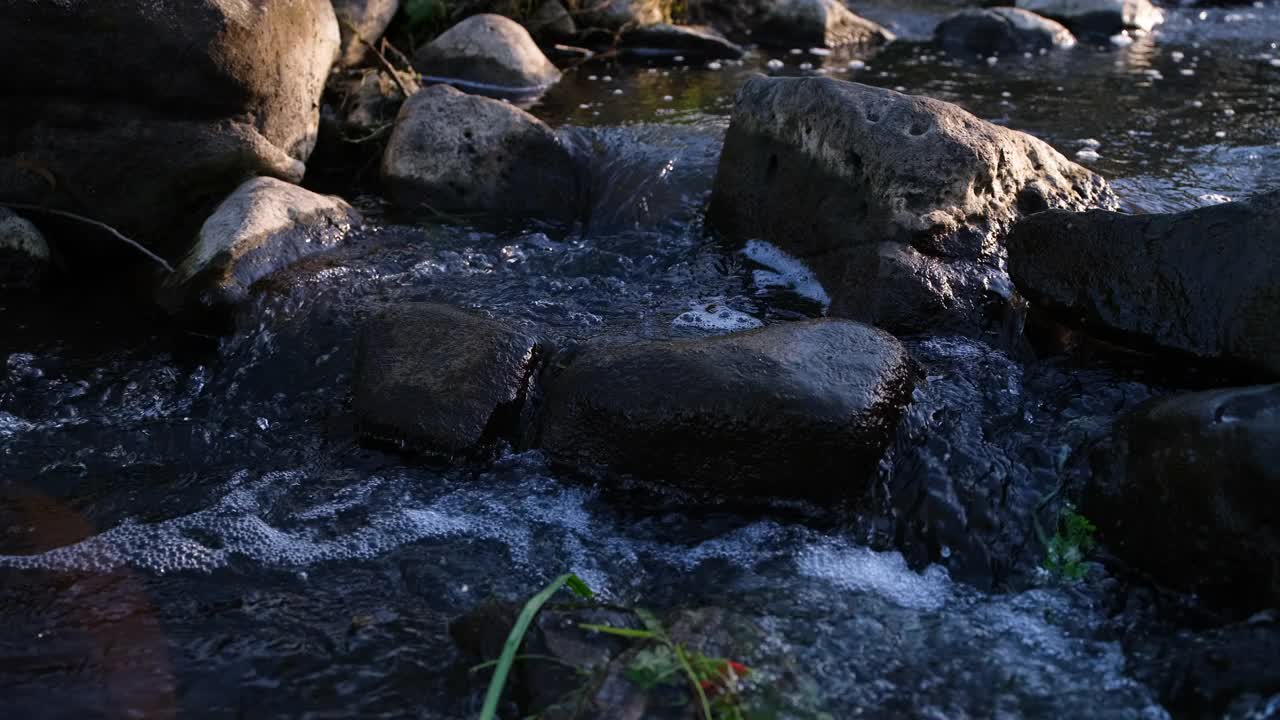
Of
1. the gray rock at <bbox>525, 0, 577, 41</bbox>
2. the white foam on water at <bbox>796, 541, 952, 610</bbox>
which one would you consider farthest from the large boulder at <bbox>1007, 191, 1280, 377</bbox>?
the gray rock at <bbox>525, 0, 577, 41</bbox>

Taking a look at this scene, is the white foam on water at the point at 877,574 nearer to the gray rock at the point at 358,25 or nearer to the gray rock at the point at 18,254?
the gray rock at the point at 18,254

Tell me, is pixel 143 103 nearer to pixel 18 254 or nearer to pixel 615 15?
pixel 18 254

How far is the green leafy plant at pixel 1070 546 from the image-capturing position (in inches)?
133

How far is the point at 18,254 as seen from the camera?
5.77m

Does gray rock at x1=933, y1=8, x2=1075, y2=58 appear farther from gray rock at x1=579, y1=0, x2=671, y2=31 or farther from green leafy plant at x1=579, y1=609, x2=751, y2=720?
green leafy plant at x1=579, y1=609, x2=751, y2=720

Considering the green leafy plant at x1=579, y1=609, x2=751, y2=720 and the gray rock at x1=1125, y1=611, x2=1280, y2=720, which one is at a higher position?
the green leafy plant at x1=579, y1=609, x2=751, y2=720

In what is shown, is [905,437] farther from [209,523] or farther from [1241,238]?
[209,523]

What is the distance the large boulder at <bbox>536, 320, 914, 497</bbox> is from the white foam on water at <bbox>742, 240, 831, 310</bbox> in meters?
1.31

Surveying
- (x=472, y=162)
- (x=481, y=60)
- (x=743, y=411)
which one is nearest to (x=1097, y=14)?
(x=481, y=60)

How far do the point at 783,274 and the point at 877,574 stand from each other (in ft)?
8.00

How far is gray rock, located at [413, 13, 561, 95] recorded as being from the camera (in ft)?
31.0

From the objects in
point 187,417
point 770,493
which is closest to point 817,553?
point 770,493

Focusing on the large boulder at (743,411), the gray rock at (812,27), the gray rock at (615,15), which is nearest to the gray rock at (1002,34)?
the gray rock at (812,27)

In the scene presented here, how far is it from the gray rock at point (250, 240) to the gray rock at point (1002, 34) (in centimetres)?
821
